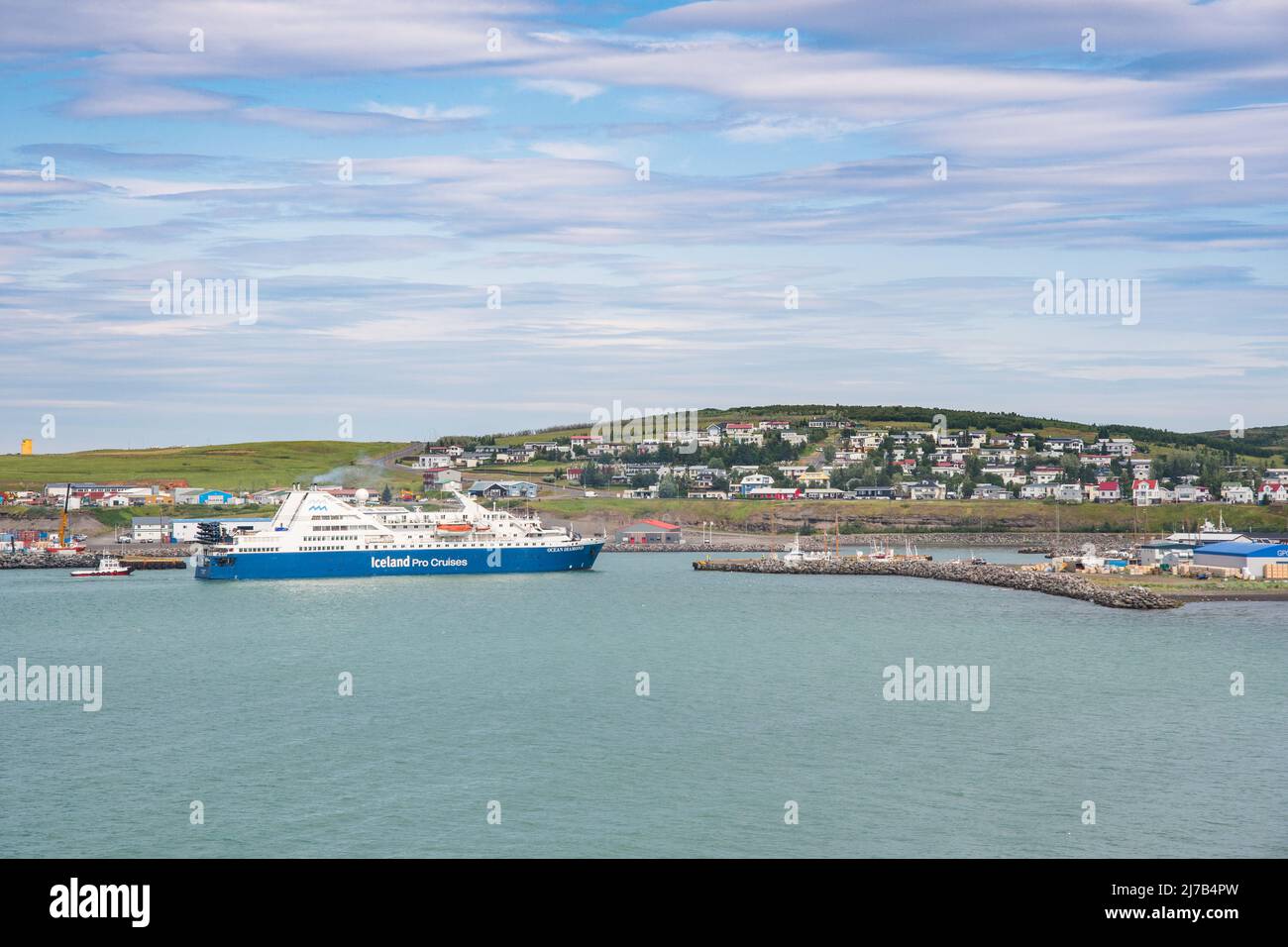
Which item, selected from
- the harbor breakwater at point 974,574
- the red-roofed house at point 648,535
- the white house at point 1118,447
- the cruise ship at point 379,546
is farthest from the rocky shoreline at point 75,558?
the white house at point 1118,447

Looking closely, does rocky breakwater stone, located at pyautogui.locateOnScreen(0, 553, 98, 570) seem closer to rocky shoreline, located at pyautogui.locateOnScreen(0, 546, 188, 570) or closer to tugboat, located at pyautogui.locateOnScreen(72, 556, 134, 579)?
rocky shoreline, located at pyautogui.locateOnScreen(0, 546, 188, 570)

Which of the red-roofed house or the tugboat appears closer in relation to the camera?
the tugboat

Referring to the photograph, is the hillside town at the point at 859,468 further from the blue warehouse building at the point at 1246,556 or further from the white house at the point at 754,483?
the blue warehouse building at the point at 1246,556

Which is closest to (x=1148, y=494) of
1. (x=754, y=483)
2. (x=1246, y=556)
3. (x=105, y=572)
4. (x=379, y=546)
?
(x=754, y=483)

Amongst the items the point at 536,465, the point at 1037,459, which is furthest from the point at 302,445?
the point at 1037,459

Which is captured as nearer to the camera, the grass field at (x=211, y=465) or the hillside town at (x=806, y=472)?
the hillside town at (x=806, y=472)

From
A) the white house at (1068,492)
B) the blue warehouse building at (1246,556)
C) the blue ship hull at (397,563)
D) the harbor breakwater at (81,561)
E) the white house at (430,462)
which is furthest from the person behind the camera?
the white house at (430,462)

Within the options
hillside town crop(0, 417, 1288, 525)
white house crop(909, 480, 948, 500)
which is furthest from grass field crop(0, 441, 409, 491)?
white house crop(909, 480, 948, 500)
